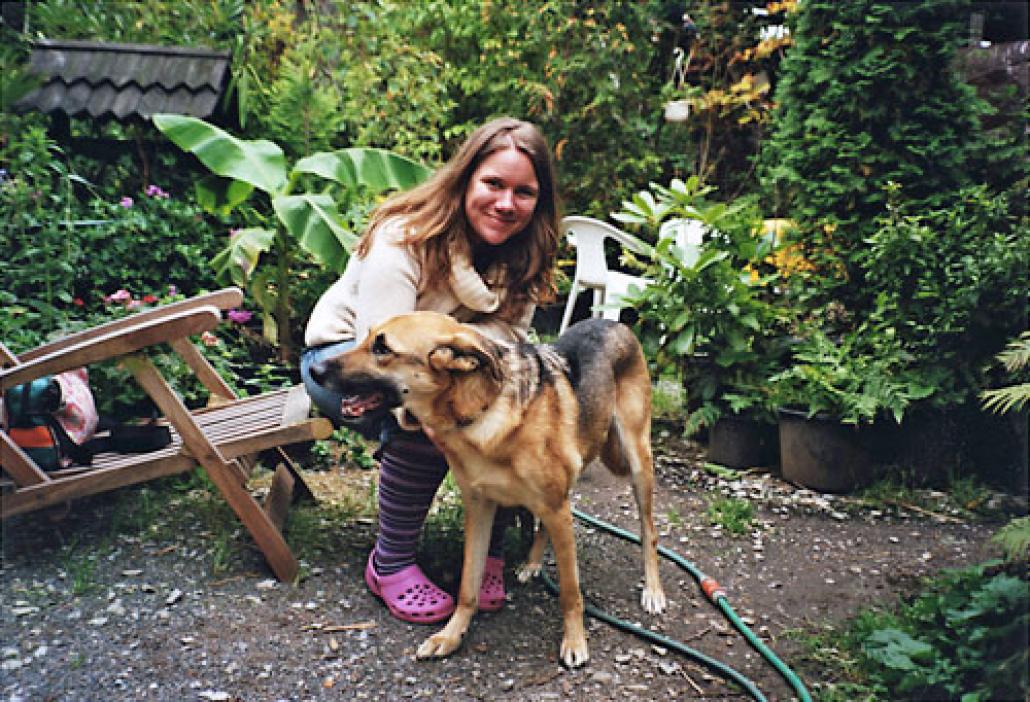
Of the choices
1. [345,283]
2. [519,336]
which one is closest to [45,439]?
[345,283]

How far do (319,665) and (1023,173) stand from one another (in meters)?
4.72

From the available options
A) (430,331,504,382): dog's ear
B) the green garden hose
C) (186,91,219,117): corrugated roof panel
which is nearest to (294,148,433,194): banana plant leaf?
(186,91,219,117): corrugated roof panel

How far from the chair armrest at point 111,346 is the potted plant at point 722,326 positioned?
2867 millimetres

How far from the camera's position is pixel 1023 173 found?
4.22m

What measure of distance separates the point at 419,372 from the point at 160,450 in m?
1.48

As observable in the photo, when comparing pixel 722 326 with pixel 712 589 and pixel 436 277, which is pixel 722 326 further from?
pixel 436 277

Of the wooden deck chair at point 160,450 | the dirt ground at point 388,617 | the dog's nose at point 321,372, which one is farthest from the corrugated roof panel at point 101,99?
the dog's nose at point 321,372

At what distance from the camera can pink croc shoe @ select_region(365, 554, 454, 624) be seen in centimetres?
271

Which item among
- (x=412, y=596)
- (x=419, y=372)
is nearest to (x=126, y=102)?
(x=419, y=372)

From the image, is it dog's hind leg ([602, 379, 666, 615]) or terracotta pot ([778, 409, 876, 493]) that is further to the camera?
terracotta pot ([778, 409, 876, 493])

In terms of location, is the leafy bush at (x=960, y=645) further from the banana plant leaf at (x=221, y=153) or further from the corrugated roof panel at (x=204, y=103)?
the corrugated roof panel at (x=204, y=103)

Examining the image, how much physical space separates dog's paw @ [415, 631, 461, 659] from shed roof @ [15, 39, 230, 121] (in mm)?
4419

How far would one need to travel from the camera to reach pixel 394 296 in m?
2.60

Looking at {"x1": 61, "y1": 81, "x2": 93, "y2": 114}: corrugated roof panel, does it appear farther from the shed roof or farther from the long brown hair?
the long brown hair
